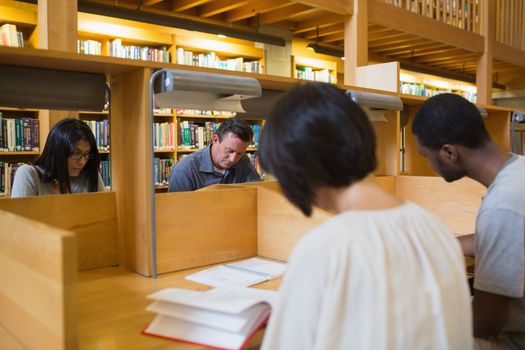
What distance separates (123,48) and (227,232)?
11.4ft

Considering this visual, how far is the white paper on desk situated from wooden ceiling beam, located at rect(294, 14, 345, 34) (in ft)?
10.6

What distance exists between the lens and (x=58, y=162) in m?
2.44

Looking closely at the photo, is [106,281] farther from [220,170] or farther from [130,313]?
→ [220,170]

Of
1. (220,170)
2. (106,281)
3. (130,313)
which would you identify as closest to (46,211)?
(106,281)

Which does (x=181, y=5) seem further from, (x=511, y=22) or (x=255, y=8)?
(x=511, y=22)

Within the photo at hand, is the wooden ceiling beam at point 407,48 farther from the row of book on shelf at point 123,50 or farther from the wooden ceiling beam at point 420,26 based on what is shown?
the row of book on shelf at point 123,50

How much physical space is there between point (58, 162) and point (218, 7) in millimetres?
2896

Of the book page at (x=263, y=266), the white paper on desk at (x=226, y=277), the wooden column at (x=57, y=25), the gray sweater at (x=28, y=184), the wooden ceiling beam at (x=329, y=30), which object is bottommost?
the white paper on desk at (x=226, y=277)

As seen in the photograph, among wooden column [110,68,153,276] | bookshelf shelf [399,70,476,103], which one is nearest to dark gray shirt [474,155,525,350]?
wooden column [110,68,153,276]

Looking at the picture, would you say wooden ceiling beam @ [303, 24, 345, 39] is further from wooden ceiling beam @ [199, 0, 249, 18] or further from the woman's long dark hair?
the woman's long dark hair

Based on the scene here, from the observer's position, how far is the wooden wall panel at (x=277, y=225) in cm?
192

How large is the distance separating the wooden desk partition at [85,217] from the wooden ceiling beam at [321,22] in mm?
3248

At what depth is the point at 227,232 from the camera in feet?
6.50

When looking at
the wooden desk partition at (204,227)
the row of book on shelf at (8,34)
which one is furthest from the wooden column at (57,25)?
the row of book on shelf at (8,34)
